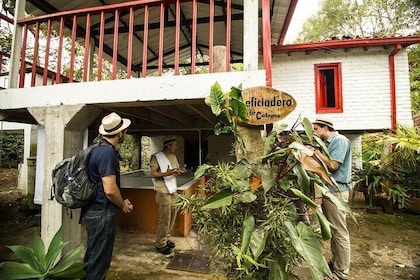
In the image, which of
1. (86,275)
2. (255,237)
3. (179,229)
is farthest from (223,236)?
(179,229)

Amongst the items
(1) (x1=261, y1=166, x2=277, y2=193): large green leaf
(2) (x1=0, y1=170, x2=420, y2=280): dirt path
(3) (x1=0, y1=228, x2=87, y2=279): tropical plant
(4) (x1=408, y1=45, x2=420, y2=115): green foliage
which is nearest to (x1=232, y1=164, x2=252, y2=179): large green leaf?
(1) (x1=261, y1=166, x2=277, y2=193): large green leaf

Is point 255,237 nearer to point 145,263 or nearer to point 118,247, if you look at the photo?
point 145,263

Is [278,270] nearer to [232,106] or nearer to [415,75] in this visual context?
[232,106]

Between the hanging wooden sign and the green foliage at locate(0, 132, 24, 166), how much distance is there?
1516 cm

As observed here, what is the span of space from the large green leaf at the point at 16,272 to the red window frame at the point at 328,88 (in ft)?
21.2

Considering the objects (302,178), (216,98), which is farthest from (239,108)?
(302,178)

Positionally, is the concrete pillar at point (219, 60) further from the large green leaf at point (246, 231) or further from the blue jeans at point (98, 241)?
the blue jeans at point (98, 241)

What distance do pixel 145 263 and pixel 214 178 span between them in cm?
216

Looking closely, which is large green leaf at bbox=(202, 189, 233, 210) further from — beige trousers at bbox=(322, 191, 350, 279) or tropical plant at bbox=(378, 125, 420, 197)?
tropical plant at bbox=(378, 125, 420, 197)

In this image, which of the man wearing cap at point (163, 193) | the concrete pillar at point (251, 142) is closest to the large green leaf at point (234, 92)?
the concrete pillar at point (251, 142)

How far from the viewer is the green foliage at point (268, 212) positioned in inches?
59.8

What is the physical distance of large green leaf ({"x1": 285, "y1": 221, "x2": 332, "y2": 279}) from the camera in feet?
4.68

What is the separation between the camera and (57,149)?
292 centimetres

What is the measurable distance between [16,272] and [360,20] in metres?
16.3
